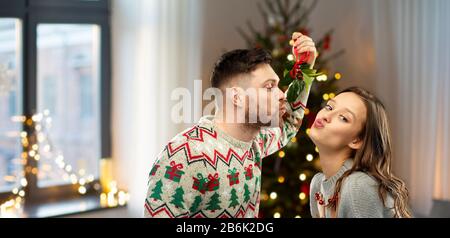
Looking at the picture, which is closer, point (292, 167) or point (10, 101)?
point (10, 101)

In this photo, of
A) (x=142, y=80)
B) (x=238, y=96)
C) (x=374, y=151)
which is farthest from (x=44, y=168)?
(x=374, y=151)

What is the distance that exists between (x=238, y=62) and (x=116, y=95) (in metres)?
1.81

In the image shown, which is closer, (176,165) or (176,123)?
(176,165)

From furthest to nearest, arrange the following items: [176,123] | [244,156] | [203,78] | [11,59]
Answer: [203,78] → [176,123] → [11,59] → [244,156]

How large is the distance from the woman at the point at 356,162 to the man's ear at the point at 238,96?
19 cm

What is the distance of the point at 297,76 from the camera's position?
1.47 m

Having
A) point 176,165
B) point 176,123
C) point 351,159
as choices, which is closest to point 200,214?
point 176,165

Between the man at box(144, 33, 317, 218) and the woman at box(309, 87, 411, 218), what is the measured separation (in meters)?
0.14

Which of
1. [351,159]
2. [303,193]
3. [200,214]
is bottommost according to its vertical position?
[303,193]

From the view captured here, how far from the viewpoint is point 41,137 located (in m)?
2.95

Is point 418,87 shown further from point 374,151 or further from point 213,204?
point 213,204
